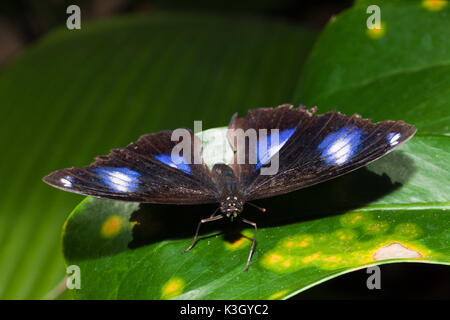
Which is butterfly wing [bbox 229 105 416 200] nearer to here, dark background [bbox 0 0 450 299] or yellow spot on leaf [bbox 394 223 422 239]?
yellow spot on leaf [bbox 394 223 422 239]

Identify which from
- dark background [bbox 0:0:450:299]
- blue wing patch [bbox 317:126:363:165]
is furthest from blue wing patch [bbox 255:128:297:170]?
dark background [bbox 0:0:450:299]

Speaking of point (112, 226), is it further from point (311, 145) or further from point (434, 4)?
point (434, 4)

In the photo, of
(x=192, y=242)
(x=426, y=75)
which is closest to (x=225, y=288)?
(x=192, y=242)

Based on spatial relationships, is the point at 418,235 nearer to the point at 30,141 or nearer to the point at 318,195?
the point at 318,195

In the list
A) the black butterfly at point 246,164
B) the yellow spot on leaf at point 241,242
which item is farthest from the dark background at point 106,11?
the yellow spot on leaf at point 241,242

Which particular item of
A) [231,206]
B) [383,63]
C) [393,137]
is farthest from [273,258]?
[383,63]

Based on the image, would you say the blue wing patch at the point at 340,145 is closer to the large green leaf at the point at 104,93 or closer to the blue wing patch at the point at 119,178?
the blue wing patch at the point at 119,178
